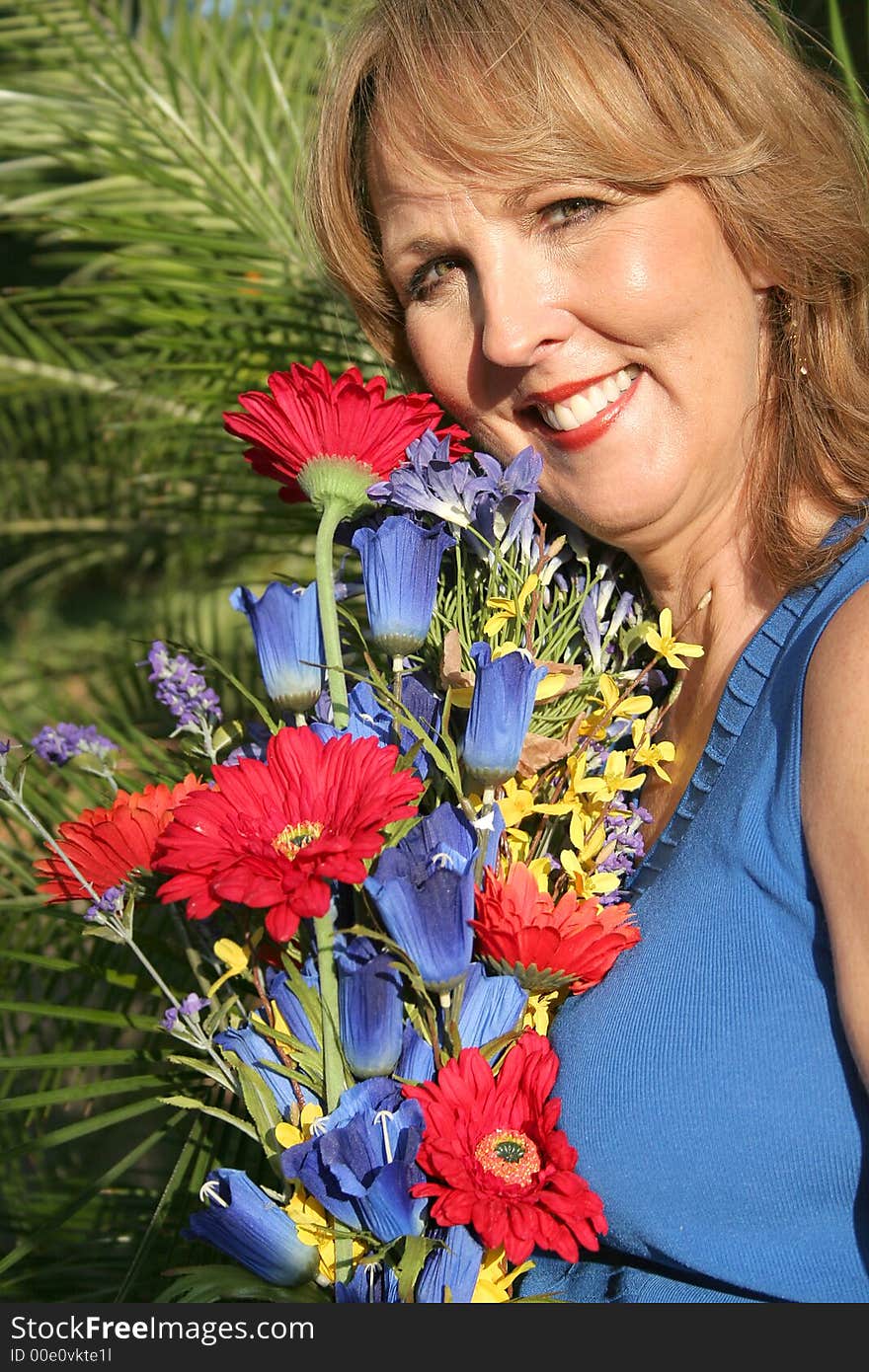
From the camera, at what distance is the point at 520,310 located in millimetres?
1070

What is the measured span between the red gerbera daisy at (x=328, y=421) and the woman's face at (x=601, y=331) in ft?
0.52

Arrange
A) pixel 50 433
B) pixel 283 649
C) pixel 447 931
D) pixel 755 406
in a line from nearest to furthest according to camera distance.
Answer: pixel 447 931 → pixel 283 649 → pixel 755 406 → pixel 50 433

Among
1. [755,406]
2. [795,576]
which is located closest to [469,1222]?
[795,576]

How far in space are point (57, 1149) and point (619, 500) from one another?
5.24 feet

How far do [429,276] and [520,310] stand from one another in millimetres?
143

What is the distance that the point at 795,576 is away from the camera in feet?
3.56

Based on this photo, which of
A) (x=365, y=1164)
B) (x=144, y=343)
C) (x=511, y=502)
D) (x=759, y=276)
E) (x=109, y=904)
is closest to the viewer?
(x=365, y=1164)

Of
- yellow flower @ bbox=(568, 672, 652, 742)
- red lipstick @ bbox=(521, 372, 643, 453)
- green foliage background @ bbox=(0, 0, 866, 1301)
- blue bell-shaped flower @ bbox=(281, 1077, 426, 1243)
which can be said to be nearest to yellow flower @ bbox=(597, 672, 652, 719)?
yellow flower @ bbox=(568, 672, 652, 742)

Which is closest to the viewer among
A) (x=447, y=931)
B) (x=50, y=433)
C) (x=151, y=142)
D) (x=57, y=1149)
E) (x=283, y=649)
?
(x=447, y=931)

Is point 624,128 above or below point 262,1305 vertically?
above

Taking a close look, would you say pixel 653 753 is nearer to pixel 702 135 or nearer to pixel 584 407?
pixel 584 407

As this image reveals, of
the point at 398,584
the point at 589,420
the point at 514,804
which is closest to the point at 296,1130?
the point at 514,804

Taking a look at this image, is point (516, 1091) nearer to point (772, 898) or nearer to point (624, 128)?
point (772, 898)

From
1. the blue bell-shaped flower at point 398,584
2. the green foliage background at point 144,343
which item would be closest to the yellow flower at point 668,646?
the blue bell-shaped flower at point 398,584
